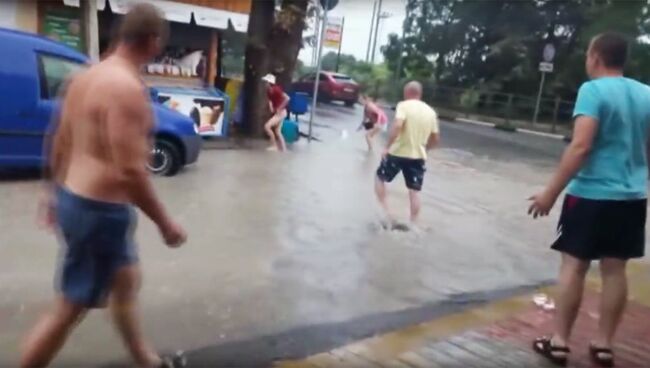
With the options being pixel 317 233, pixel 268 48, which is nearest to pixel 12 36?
pixel 317 233

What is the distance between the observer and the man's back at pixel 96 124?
10.2 feet

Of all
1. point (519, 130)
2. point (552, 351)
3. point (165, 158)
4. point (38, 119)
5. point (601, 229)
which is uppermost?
point (601, 229)

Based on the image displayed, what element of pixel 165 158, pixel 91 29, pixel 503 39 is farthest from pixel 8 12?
pixel 503 39

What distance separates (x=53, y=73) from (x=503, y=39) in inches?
983

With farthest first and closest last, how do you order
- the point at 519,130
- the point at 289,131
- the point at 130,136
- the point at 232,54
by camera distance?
the point at 519,130 < the point at 232,54 < the point at 289,131 < the point at 130,136

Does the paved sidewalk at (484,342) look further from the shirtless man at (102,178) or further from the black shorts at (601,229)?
the shirtless man at (102,178)

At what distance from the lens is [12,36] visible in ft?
28.3

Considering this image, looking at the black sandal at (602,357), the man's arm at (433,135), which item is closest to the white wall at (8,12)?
the man's arm at (433,135)

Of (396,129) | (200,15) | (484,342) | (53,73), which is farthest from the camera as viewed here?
(200,15)

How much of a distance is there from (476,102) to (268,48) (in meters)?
19.0

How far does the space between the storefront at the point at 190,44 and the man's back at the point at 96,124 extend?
9.84m

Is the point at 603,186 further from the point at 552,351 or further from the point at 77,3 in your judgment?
the point at 77,3

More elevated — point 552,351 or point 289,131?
point 552,351

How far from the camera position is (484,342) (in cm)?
448
